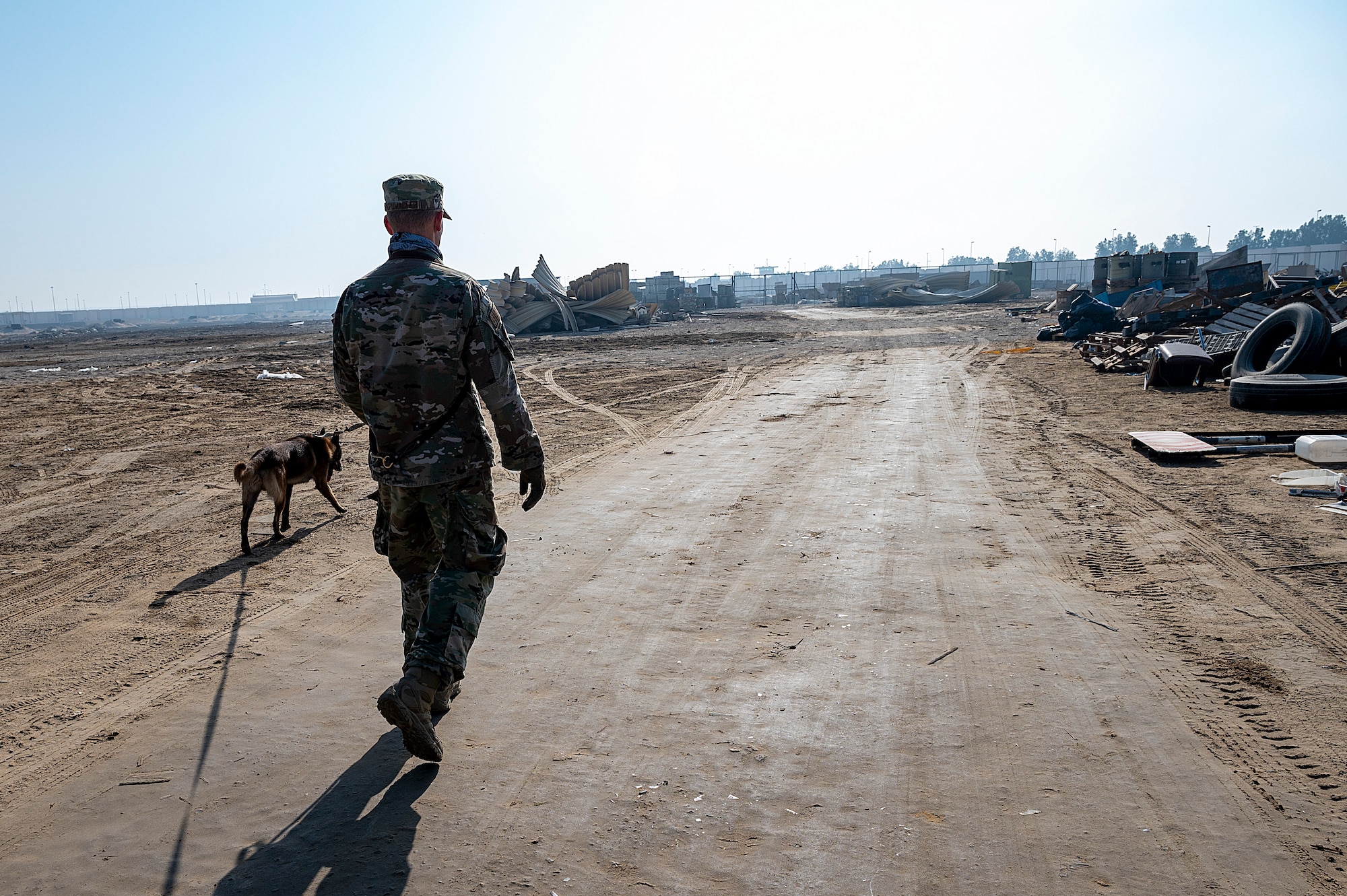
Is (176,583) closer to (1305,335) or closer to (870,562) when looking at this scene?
(870,562)

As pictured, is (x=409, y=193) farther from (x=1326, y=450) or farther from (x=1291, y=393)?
(x=1291, y=393)

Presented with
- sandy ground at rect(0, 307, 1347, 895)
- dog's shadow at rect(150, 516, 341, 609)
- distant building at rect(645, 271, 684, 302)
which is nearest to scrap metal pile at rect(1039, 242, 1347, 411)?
sandy ground at rect(0, 307, 1347, 895)

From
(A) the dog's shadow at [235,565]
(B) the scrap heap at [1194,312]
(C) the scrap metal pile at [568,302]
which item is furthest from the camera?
(C) the scrap metal pile at [568,302]

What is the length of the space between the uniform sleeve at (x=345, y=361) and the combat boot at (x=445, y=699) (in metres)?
1.13

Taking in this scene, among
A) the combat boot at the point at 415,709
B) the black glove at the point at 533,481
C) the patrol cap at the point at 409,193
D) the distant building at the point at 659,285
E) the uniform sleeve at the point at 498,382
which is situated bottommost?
the combat boot at the point at 415,709

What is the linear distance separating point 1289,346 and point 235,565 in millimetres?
13500

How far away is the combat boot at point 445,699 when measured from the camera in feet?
10.6

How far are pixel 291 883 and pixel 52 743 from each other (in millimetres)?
1593

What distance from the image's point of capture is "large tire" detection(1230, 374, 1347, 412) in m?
10.1

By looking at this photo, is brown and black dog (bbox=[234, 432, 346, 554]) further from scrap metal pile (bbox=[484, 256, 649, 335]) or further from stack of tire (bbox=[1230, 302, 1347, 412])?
scrap metal pile (bbox=[484, 256, 649, 335])

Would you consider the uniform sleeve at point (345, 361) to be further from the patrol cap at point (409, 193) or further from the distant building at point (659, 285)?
the distant building at point (659, 285)

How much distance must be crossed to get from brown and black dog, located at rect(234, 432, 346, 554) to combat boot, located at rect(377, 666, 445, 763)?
11.4 feet

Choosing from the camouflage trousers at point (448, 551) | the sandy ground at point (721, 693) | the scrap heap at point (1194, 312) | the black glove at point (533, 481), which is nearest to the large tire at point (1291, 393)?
the scrap heap at point (1194, 312)

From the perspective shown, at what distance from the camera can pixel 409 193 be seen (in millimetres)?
3283
